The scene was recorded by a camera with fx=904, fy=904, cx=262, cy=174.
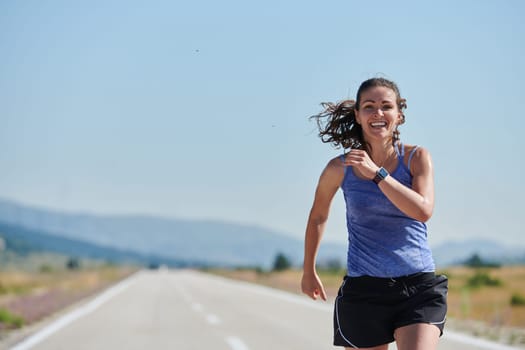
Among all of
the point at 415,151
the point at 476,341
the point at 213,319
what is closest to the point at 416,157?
the point at 415,151

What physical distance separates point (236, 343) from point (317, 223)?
755 cm

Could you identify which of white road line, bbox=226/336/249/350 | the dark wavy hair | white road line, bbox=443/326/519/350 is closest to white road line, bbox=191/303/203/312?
white road line, bbox=226/336/249/350

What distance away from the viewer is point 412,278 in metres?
4.20

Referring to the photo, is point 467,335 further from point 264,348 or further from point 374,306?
point 374,306

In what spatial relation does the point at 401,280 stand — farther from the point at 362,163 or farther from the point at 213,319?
the point at 213,319

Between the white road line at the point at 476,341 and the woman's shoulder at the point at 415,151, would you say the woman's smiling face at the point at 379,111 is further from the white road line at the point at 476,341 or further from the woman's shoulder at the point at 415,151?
the white road line at the point at 476,341

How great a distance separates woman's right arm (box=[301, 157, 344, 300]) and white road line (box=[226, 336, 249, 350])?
22.4 feet

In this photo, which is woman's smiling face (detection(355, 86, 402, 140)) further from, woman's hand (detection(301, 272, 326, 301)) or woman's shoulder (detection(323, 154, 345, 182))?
woman's hand (detection(301, 272, 326, 301))

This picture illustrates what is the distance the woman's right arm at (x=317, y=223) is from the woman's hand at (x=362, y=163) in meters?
0.29

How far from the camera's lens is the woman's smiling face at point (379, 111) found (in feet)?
14.2

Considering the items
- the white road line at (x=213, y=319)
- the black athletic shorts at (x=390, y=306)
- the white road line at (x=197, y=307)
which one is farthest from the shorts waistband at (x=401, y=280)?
the white road line at (x=197, y=307)

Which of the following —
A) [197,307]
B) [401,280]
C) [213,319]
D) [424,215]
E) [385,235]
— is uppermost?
[424,215]

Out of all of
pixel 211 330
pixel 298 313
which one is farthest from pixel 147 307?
pixel 211 330

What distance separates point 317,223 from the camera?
4.54 metres
